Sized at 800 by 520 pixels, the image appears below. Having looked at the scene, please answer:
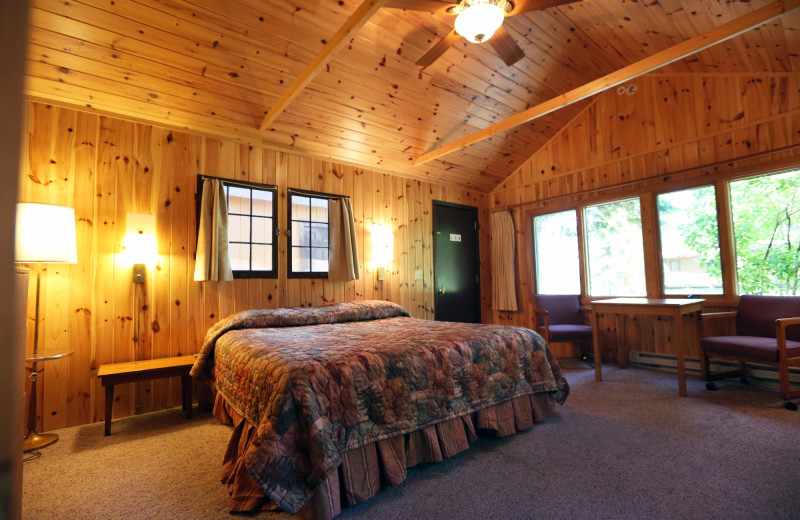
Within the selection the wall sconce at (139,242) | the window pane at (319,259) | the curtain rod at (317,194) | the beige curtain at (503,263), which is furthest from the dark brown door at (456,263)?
the wall sconce at (139,242)

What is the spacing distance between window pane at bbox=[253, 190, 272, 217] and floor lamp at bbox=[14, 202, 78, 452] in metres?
1.43

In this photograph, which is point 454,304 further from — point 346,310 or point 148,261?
point 148,261

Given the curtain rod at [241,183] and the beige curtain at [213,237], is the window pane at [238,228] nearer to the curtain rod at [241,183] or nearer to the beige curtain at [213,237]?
the beige curtain at [213,237]

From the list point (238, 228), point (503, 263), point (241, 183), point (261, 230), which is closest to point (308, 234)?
point (261, 230)

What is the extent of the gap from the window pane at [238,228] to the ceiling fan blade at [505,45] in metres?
2.58

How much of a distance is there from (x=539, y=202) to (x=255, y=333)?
4136 millimetres

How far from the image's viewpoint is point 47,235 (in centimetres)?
231

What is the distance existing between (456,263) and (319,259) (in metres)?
2.13

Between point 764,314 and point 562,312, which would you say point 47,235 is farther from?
point 764,314

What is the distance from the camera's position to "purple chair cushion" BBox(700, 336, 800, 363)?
9.22ft

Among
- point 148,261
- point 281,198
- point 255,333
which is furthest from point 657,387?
point 148,261

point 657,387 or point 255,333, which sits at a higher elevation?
point 255,333

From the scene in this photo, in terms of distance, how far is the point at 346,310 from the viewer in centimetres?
353

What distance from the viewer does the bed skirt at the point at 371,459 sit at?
1667 millimetres
